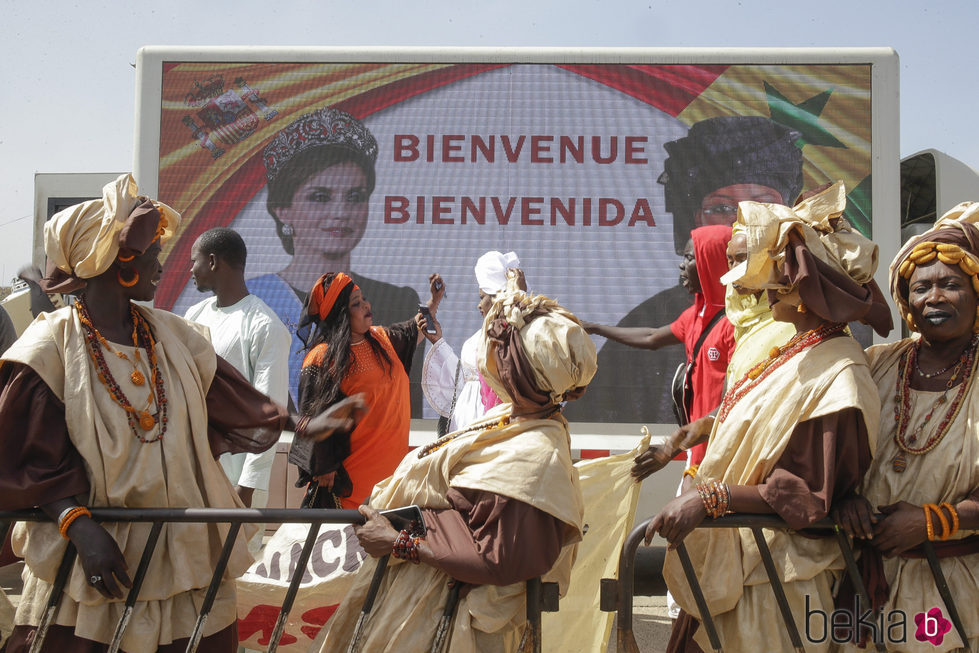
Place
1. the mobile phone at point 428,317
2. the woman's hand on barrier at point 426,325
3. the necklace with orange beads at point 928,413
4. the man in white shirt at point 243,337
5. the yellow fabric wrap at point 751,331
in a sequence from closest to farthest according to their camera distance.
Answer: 1. the necklace with orange beads at point 928,413
2. the yellow fabric wrap at point 751,331
3. the man in white shirt at point 243,337
4. the woman's hand on barrier at point 426,325
5. the mobile phone at point 428,317

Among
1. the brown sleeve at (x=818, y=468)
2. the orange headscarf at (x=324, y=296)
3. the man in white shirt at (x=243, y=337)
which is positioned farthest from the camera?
the orange headscarf at (x=324, y=296)

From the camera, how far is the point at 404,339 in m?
5.25

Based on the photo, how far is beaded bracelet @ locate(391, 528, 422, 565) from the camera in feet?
8.43

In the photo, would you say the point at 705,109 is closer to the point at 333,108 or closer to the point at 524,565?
the point at 333,108

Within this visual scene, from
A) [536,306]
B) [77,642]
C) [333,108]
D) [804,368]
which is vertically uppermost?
[333,108]

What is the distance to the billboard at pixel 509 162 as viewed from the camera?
570 centimetres

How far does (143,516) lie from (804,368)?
2002mm

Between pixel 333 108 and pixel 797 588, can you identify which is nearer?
pixel 797 588

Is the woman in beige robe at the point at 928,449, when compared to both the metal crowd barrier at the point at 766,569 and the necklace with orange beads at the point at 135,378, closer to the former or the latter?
the metal crowd barrier at the point at 766,569

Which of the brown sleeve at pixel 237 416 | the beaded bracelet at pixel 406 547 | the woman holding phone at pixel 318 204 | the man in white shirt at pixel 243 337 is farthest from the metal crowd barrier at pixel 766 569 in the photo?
the woman holding phone at pixel 318 204

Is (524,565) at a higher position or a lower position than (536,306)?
lower

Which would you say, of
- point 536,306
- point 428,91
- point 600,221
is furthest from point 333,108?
point 536,306

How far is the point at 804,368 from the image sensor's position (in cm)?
274

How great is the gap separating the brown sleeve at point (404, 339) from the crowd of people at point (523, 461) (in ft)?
6.88
